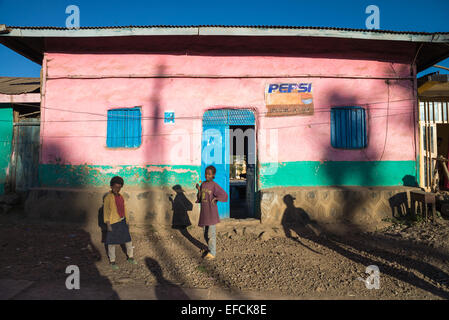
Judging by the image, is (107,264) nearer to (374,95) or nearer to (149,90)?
(149,90)

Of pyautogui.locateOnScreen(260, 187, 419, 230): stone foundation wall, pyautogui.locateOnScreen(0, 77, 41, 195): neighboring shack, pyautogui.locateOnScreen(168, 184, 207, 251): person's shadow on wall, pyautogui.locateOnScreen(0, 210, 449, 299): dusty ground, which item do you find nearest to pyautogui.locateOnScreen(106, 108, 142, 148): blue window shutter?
pyautogui.locateOnScreen(168, 184, 207, 251): person's shadow on wall

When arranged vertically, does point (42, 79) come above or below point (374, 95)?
above

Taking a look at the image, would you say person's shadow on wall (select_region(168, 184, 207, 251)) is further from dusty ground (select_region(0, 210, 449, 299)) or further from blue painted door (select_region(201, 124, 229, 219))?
blue painted door (select_region(201, 124, 229, 219))

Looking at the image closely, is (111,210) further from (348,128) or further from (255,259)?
(348,128)

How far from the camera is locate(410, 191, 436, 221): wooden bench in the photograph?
5.45 metres

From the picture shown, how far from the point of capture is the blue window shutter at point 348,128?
637 cm

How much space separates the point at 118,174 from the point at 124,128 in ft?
3.77

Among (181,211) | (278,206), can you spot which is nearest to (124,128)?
(181,211)

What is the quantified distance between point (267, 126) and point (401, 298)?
4.22 meters

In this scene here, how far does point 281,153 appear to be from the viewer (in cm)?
625

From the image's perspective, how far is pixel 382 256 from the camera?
423cm

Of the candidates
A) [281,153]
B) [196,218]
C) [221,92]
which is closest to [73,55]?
[221,92]

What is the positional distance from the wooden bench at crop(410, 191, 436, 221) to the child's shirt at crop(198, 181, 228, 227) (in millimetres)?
4452

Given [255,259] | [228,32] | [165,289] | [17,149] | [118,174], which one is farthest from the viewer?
[17,149]
